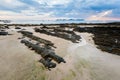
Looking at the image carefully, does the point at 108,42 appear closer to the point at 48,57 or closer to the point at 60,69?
the point at 48,57

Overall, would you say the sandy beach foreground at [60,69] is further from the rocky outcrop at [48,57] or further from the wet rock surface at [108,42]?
the wet rock surface at [108,42]

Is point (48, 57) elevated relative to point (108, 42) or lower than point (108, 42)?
elevated

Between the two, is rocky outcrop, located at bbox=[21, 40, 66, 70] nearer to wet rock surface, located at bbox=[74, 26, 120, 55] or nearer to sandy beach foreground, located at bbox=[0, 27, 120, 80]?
sandy beach foreground, located at bbox=[0, 27, 120, 80]

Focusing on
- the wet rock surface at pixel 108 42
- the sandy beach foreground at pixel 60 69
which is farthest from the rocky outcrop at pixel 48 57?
the wet rock surface at pixel 108 42

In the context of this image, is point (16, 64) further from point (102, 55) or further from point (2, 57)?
point (102, 55)

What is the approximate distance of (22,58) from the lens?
15438mm

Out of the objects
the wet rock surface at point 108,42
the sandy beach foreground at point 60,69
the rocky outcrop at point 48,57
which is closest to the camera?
the sandy beach foreground at point 60,69

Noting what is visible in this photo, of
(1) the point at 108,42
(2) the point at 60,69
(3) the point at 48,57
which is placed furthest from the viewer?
(1) the point at 108,42

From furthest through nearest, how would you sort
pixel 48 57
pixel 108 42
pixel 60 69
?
pixel 108 42, pixel 48 57, pixel 60 69

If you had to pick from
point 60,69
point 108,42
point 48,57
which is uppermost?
point 48,57

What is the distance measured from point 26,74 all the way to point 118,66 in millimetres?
8211

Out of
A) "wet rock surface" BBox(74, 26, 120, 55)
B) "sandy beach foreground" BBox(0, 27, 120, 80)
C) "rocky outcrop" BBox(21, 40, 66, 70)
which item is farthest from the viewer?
"wet rock surface" BBox(74, 26, 120, 55)

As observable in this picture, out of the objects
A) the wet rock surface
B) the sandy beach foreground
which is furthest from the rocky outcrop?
the wet rock surface

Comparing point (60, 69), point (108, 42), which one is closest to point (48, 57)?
point (60, 69)
